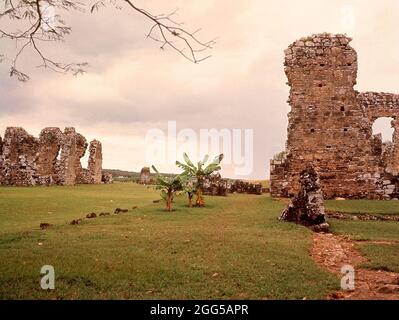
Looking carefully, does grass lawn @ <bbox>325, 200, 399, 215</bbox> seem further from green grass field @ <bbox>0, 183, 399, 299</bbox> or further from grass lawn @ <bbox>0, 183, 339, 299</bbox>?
grass lawn @ <bbox>0, 183, 339, 299</bbox>

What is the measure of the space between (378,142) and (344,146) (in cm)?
919

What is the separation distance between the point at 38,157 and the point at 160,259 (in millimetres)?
26386

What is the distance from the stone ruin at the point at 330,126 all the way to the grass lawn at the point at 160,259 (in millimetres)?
8565

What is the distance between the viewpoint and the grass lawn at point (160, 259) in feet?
20.6

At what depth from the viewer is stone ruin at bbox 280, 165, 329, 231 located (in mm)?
13188

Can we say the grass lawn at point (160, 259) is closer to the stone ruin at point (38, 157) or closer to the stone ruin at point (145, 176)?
the stone ruin at point (38, 157)

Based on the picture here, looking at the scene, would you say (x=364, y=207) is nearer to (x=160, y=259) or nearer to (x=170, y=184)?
(x=170, y=184)

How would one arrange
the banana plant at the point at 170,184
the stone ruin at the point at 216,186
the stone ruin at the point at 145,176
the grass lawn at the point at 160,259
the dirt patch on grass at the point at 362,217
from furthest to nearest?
the stone ruin at the point at 145,176
the stone ruin at the point at 216,186
the banana plant at the point at 170,184
the dirt patch on grass at the point at 362,217
the grass lawn at the point at 160,259

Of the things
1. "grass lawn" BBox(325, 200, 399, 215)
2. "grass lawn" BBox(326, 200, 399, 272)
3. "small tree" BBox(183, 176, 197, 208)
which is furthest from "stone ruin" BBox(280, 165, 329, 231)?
"small tree" BBox(183, 176, 197, 208)

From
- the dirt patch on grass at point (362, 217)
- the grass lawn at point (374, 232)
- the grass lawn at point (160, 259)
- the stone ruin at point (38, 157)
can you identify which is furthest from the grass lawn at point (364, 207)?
the stone ruin at point (38, 157)

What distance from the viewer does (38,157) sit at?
32188 millimetres

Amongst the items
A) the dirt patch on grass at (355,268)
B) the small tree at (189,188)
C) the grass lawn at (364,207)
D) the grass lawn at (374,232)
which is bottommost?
the dirt patch on grass at (355,268)

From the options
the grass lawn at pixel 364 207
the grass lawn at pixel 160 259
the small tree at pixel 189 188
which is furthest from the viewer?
the small tree at pixel 189 188
